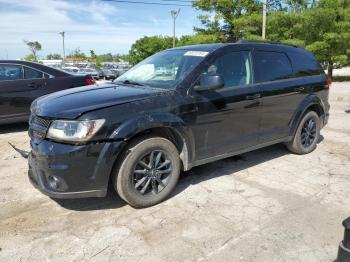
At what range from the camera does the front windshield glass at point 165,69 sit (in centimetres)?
413

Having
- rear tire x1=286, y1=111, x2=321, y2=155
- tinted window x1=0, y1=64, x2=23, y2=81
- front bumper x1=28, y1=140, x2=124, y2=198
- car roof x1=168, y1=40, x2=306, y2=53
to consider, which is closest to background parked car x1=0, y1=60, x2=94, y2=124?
tinted window x1=0, y1=64, x2=23, y2=81

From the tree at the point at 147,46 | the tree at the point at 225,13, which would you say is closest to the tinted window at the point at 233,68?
the tree at the point at 225,13

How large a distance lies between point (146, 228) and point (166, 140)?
96 centimetres

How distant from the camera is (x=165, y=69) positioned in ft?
14.5

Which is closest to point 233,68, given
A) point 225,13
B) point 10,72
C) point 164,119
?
point 164,119

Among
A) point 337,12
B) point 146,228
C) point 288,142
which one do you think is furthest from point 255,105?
point 337,12

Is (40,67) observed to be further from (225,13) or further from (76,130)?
(225,13)

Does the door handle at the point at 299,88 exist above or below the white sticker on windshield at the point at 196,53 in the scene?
below

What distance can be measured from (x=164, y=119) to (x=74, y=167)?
1032 mm

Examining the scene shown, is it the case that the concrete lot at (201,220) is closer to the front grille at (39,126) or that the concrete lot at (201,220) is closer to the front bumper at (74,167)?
the front bumper at (74,167)

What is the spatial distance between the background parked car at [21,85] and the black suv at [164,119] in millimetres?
3188

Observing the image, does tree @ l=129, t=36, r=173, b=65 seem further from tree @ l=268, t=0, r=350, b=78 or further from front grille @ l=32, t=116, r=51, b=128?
front grille @ l=32, t=116, r=51, b=128

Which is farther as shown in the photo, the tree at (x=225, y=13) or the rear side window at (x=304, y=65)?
the tree at (x=225, y=13)

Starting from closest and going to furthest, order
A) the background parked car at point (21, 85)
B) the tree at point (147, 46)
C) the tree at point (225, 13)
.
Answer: the background parked car at point (21, 85) → the tree at point (225, 13) → the tree at point (147, 46)
